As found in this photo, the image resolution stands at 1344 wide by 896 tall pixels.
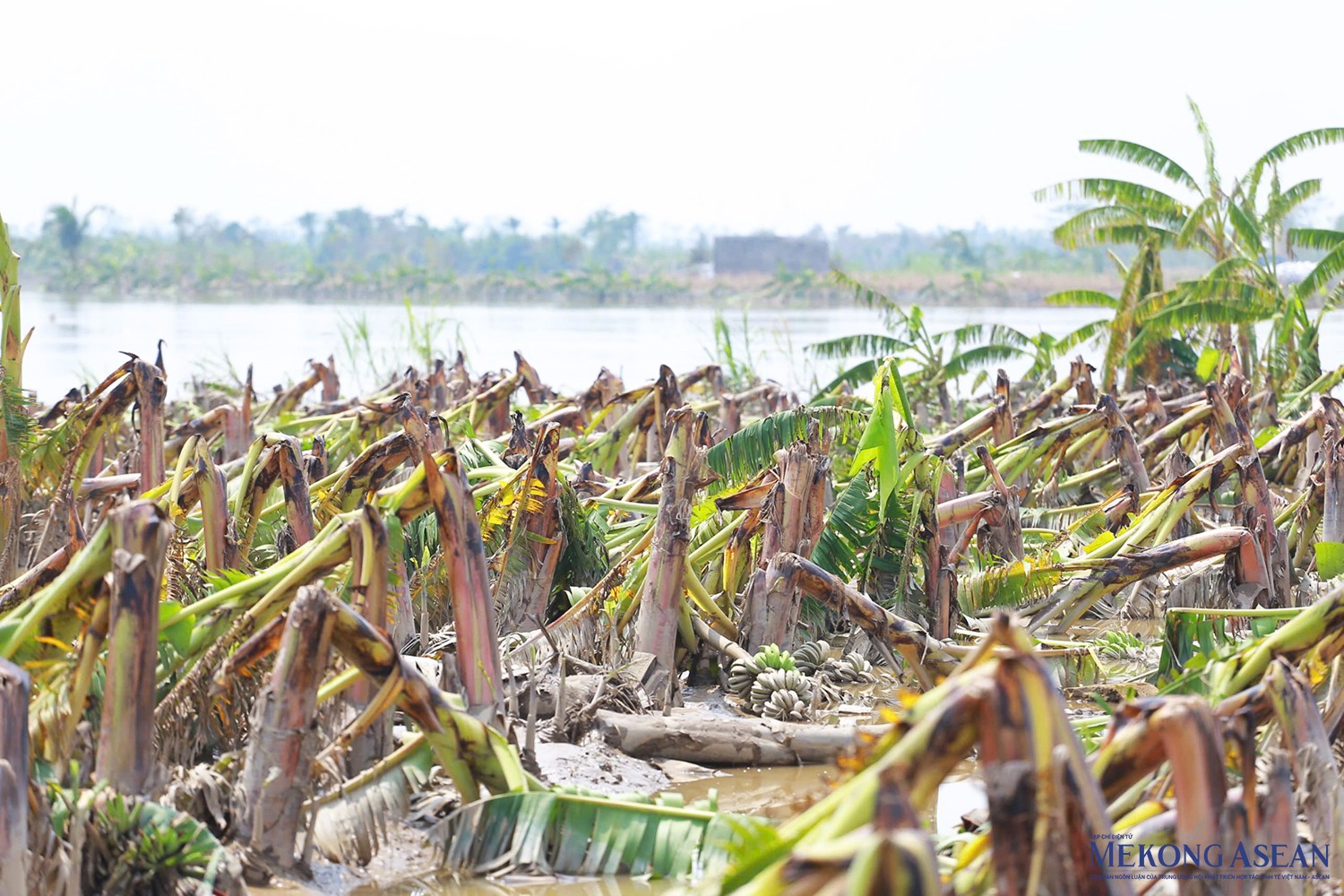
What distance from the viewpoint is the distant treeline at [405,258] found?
64625 mm

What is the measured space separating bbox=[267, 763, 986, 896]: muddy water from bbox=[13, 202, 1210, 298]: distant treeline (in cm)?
4811

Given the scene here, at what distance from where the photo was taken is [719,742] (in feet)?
16.3

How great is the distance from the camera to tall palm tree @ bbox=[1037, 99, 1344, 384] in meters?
13.6

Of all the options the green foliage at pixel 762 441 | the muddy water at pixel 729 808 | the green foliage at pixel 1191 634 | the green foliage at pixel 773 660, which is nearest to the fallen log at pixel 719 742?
the muddy water at pixel 729 808

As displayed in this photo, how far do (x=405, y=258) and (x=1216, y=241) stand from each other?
79417mm

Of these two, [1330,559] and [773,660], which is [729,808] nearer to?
[773,660]

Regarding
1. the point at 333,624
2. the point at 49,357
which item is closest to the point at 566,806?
the point at 333,624

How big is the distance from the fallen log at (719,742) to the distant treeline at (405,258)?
48.0m

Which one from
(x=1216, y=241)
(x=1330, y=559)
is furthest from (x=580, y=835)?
(x=1216, y=241)

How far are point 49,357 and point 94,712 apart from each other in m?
27.6

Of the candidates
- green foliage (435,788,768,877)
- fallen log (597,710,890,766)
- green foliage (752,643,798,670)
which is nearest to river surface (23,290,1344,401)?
green foliage (752,643,798,670)

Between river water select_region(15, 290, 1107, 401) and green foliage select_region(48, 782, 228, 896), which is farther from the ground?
river water select_region(15, 290, 1107, 401)

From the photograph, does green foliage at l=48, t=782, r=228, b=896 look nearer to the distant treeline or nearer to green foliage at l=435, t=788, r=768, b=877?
green foliage at l=435, t=788, r=768, b=877

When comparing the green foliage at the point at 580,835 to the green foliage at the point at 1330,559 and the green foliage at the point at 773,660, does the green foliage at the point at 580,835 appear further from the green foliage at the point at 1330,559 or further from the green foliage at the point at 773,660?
the green foliage at the point at 1330,559
